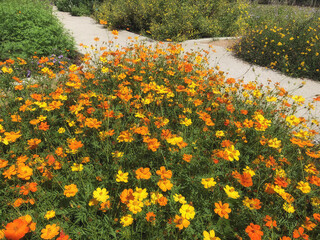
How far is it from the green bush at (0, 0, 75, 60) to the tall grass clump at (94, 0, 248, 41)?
10.8ft

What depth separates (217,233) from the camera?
1606mm

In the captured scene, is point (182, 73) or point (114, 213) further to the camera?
point (182, 73)

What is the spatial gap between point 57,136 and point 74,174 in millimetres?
622

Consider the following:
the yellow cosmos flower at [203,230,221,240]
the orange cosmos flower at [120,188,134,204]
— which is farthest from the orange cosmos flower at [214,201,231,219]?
the orange cosmos flower at [120,188,134,204]

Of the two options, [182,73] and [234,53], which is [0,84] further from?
[234,53]

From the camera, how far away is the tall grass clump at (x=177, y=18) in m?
7.73

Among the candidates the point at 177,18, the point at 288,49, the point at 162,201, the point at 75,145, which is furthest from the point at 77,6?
the point at 162,201

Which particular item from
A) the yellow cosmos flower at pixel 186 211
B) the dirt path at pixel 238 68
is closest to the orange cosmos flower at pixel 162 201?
the yellow cosmos flower at pixel 186 211

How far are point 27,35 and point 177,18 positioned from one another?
5453mm

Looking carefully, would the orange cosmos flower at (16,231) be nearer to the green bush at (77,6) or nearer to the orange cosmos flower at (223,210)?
the orange cosmos flower at (223,210)

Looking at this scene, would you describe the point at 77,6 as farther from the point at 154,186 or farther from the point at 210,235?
the point at 210,235

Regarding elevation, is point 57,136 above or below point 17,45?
below

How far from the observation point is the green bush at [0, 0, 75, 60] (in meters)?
4.29

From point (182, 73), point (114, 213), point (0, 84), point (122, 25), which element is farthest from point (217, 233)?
point (122, 25)
